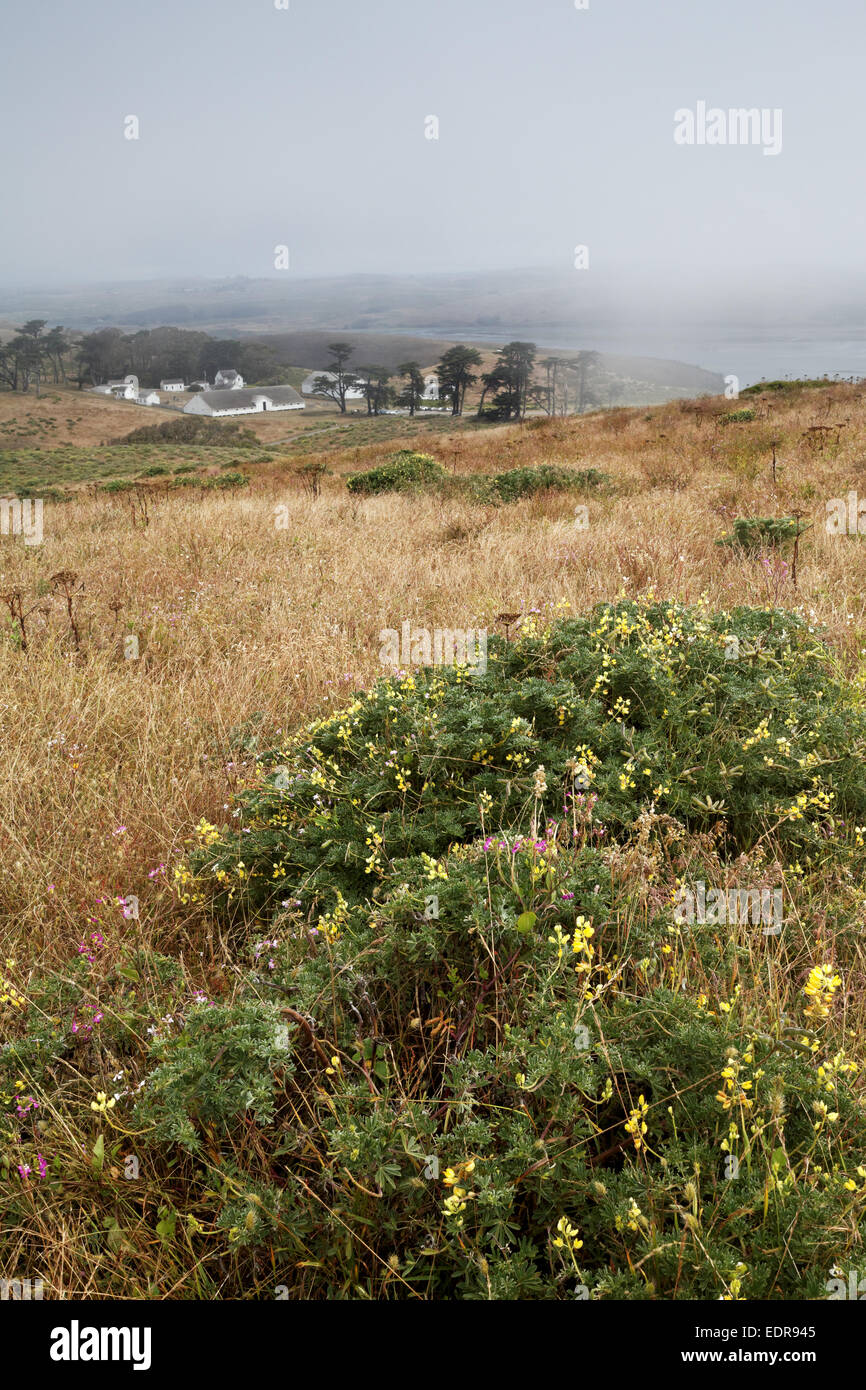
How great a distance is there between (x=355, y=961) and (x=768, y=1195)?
110 centimetres

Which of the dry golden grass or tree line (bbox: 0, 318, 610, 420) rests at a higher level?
tree line (bbox: 0, 318, 610, 420)

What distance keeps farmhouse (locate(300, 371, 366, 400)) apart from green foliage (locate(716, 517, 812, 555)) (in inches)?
4282

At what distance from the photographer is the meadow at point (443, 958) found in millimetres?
1641

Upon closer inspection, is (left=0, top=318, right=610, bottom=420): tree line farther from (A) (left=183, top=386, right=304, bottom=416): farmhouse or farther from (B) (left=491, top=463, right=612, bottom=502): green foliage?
(B) (left=491, top=463, right=612, bottom=502): green foliage

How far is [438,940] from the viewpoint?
2.19 meters

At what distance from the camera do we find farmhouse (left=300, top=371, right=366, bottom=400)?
110m

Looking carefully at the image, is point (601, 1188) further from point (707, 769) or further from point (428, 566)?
point (428, 566)

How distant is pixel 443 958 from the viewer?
2.19m

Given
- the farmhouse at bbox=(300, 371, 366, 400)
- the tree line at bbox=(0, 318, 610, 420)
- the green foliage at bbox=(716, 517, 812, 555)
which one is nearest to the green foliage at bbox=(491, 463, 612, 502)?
the green foliage at bbox=(716, 517, 812, 555)

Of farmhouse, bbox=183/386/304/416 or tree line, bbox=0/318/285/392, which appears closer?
tree line, bbox=0/318/285/392

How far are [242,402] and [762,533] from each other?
122 m

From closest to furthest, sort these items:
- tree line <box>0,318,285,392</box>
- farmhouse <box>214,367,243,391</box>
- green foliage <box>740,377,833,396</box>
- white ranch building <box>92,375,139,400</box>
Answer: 1. green foliage <box>740,377,833,396</box>
2. tree line <box>0,318,285,392</box>
3. white ranch building <box>92,375,139,400</box>
4. farmhouse <box>214,367,243,391</box>

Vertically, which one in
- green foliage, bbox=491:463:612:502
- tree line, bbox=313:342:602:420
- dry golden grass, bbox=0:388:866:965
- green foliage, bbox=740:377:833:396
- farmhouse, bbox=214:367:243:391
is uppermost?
farmhouse, bbox=214:367:243:391
